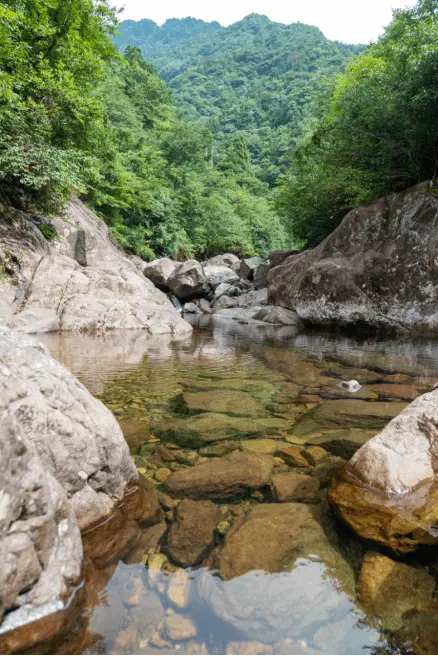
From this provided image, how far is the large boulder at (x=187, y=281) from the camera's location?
1941 centimetres

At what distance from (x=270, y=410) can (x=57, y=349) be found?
5.05m

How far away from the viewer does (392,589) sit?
5.88 feet

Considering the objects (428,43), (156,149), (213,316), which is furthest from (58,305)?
(156,149)

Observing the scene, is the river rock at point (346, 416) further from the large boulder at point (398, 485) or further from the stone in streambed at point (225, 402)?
the large boulder at point (398, 485)

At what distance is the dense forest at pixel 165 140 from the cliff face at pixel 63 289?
4.29 feet

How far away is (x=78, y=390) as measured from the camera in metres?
2.49

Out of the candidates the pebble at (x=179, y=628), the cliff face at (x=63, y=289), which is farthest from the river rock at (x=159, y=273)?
the pebble at (x=179, y=628)

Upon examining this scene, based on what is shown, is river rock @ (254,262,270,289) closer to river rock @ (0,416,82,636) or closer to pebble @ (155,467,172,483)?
pebble @ (155,467,172,483)

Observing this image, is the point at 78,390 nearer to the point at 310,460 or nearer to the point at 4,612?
the point at 4,612

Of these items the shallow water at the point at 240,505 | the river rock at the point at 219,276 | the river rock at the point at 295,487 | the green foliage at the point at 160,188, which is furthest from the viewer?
the river rock at the point at 219,276

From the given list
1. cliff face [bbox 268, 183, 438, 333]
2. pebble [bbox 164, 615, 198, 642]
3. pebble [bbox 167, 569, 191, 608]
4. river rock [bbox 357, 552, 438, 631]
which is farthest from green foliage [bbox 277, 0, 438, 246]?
pebble [bbox 164, 615, 198, 642]

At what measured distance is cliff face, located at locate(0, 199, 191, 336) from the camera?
1020cm

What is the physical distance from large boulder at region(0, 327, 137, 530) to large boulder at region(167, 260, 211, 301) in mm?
16960

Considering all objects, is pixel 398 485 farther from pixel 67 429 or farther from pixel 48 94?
pixel 48 94
